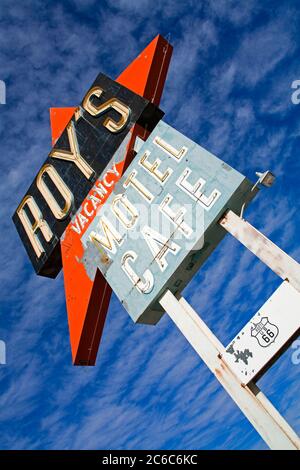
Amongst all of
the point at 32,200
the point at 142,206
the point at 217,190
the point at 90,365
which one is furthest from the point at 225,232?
the point at 32,200

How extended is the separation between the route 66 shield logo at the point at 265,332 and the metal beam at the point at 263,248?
0.75 metres

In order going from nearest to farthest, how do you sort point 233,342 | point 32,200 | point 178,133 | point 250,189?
point 233,342
point 250,189
point 178,133
point 32,200

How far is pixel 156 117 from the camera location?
11.1m

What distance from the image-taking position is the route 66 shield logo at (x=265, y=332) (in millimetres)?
6805

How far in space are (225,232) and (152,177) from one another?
2.28 metres

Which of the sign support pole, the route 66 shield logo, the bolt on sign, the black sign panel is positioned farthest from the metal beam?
the black sign panel

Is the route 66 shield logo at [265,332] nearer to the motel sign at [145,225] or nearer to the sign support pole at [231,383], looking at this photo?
the motel sign at [145,225]

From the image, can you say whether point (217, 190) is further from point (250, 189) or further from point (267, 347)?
point (267, 347)

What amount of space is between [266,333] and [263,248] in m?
1.46

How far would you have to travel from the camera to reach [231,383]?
282 inches

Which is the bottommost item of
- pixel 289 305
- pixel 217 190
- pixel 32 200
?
pixel 32 200

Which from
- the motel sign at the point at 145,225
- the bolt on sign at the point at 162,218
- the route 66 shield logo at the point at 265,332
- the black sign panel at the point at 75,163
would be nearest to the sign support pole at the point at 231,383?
the motel sign at the point at 145,225

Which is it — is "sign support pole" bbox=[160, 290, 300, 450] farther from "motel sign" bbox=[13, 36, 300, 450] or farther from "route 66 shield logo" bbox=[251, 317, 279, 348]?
"route 66 shield logo" bbox=[251, 317, 279, 348]

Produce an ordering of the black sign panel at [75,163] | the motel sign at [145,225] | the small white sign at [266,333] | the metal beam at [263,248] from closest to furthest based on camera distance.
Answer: the small white sign at [266,333], the metal beam at [263,248], the motel sign at [145,225], the black sign panel at [75,163]
